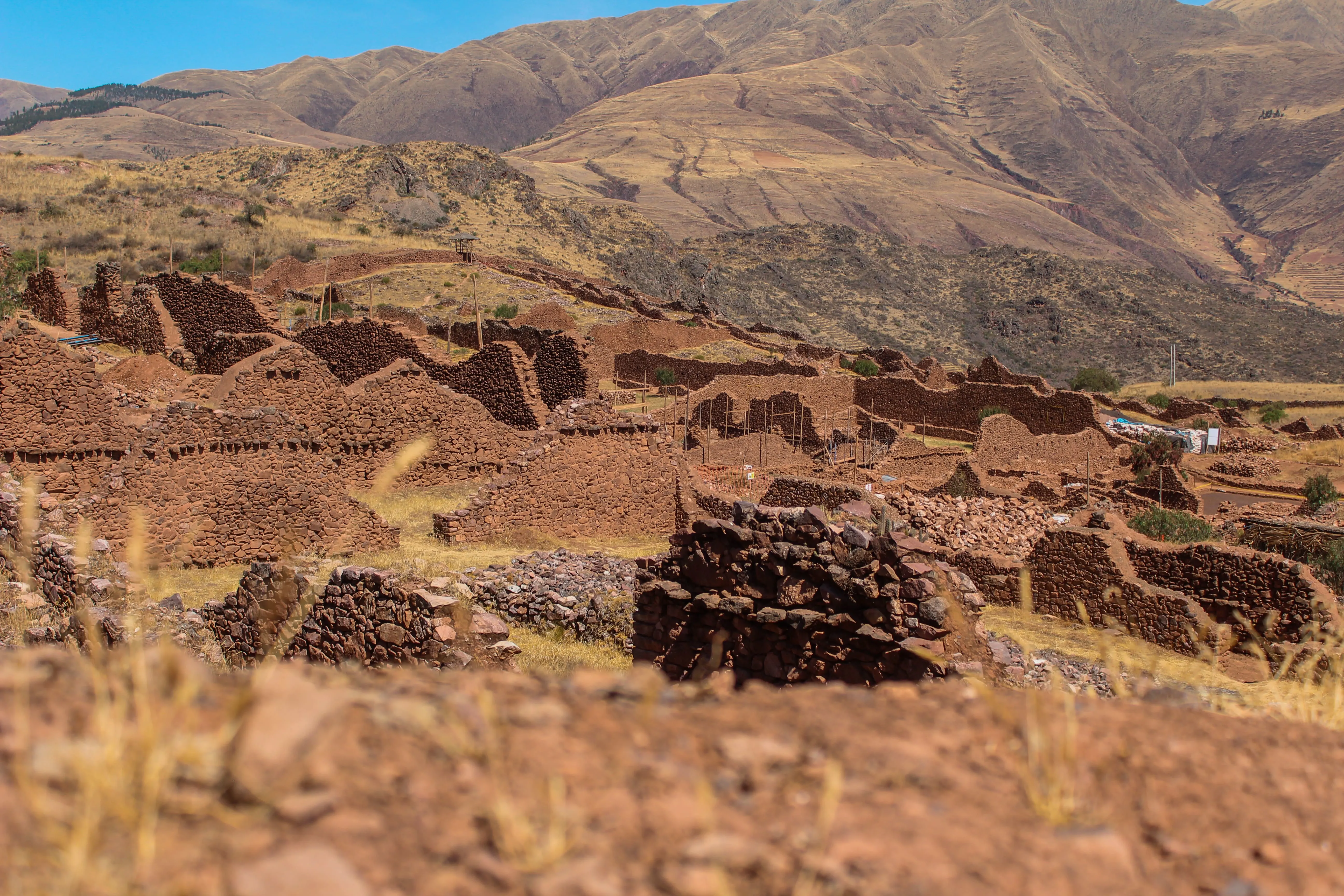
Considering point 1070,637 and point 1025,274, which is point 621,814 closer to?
point 1070,637

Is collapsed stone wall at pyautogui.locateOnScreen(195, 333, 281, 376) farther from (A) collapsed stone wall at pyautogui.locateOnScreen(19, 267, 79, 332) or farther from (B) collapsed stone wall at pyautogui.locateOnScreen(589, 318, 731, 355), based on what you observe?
(B) collapsed stone wall at pyautogui.locateOnScreen(589, 318, 731, 355)

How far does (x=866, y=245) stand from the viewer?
109 meters

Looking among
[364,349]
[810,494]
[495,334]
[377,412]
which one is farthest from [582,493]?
[495,334]

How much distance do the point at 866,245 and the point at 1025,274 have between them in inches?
666

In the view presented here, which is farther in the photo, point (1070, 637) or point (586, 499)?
point (586, 499)

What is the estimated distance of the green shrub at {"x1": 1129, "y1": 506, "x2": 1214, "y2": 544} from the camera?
1983 centimetres

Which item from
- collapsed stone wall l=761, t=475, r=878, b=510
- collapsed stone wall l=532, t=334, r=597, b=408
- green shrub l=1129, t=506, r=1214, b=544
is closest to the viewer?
collapsed stone wall l=761, t=475, r=878, b=510

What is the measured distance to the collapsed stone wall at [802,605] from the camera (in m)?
6.74

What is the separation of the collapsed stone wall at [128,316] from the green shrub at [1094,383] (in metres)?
53.7

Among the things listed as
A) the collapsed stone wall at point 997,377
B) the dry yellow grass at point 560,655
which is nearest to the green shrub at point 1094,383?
the collapsed stone wall at point 997,377

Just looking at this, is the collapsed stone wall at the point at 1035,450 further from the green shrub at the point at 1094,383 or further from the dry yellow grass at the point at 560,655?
the green shrub at the point at 1094,383

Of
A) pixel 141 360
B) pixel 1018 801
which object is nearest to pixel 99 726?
pixel 1018 801

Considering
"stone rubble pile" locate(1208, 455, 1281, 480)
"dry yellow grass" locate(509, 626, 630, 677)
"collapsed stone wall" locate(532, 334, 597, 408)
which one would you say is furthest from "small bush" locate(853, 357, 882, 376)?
"dry yellow grass" locate(509, 626, 630, 677)

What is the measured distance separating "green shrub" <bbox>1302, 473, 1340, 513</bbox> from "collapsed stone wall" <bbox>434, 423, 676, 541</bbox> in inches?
755
